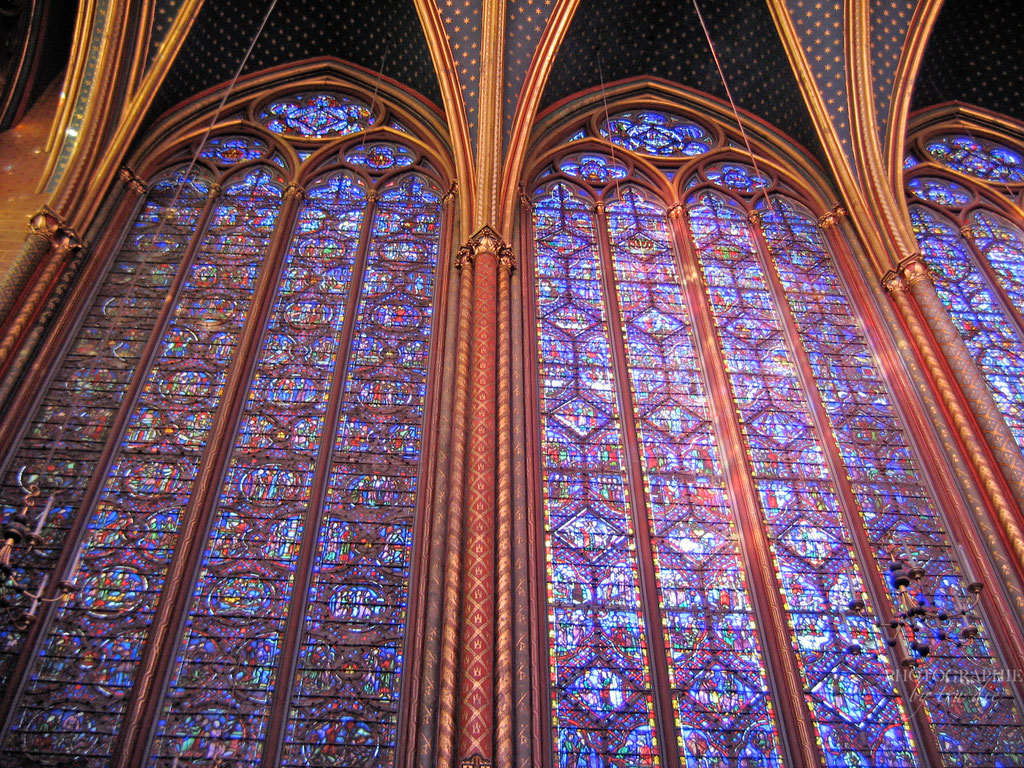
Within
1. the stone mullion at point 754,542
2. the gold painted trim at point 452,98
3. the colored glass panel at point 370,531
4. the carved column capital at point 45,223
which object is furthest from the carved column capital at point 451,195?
the carved column capital at point 45,223

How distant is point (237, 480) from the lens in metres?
8.79

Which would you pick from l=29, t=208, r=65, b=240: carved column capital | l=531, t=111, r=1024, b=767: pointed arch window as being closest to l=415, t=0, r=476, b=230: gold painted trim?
l=531, t=111, r=1024, b=767: pointed arch window

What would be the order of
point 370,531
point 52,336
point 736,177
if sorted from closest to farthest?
point 370,531 < point 52,336 < point 736,177

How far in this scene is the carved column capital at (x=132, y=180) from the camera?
1145cm

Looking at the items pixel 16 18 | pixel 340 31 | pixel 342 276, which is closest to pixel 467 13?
pixel 340 31

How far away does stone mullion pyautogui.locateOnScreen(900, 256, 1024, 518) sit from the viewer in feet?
29.3

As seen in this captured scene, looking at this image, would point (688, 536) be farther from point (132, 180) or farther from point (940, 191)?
point (132, 180)

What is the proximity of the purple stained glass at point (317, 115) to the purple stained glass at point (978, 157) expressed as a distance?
309 inches

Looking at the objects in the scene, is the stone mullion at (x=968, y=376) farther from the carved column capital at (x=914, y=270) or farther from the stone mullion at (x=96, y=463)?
the stone mullion at (x=96, y=463)

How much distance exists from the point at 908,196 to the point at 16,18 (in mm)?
11347

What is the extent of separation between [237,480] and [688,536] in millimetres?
4019

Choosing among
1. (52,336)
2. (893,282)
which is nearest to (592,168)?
(893,282)

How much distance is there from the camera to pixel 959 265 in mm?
11898

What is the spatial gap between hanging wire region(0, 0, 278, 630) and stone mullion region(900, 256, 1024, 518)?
24.5ft
